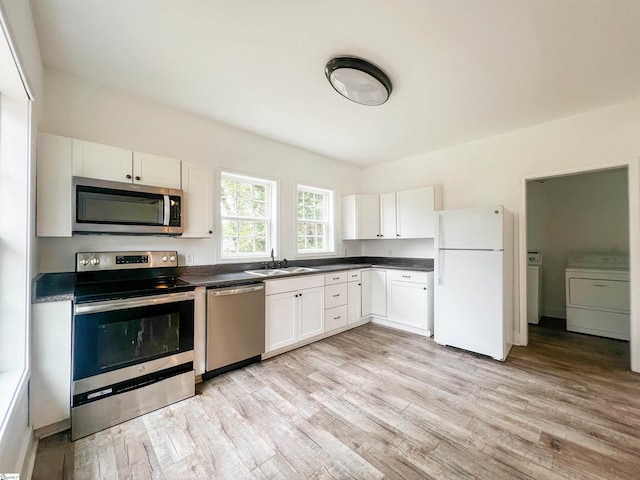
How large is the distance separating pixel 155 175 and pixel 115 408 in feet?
5.98

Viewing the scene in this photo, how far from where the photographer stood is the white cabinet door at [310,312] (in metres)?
3.04

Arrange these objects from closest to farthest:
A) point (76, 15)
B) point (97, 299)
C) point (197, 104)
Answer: point (76, 15), point (97, 299), point (197, 104)

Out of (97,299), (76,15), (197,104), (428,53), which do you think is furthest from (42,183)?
(428,53)

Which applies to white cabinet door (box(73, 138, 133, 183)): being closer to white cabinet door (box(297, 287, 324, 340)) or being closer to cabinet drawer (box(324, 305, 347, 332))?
white cabinet door (box(297, 287, 324, 340))

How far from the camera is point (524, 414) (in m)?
1.88

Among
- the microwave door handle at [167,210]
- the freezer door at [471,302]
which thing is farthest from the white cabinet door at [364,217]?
the microwave door handle at [167,210]

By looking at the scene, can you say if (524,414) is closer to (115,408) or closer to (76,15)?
(115,408)

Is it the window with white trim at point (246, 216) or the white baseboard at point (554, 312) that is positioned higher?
the window with white trim at point (246, 216)

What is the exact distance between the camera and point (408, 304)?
3609 millimetres

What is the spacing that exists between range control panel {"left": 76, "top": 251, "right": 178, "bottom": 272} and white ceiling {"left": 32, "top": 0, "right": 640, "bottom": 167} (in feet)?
4.92

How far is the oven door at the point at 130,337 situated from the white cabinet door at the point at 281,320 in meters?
0.80

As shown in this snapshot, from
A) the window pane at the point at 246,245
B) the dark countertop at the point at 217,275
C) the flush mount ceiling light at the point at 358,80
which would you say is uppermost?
the flush mount ceiling light at the point at 358,80

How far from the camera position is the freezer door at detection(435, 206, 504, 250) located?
274 cm

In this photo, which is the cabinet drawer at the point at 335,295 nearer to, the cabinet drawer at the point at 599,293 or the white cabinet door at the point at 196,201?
the white cabinet door at the point at 196,201
